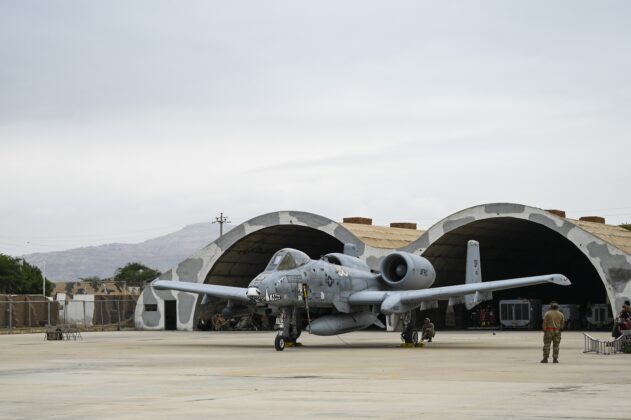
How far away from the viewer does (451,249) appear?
56.7 m

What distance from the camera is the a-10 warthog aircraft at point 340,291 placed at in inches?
1275

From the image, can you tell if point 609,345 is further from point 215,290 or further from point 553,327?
point 215,290

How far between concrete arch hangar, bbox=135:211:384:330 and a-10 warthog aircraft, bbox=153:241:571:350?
17667 mm

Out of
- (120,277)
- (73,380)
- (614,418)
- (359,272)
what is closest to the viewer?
(614,418)

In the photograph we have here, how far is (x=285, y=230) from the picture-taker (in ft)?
190

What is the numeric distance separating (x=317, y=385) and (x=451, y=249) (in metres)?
39.7

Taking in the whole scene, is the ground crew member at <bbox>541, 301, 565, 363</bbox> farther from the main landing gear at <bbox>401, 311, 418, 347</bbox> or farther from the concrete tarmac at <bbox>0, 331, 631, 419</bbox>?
the main landing gear at <bbox>401, 311, 418, 347</bbox>

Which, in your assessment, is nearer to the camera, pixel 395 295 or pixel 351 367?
pixel 351 367

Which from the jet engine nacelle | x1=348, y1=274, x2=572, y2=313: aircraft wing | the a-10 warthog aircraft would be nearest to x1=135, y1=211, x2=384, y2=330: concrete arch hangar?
the jet engine nacelle

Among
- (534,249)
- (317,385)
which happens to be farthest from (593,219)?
(317,385)

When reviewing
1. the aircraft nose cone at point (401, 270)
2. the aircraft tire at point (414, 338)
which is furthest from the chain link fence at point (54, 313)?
the aircraft tire at point (414, 338)

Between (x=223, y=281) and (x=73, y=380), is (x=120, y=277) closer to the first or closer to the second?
(x=223, y=281)

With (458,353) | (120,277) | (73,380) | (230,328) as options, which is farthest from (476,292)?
(120,277)

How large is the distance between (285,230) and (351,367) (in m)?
35.6
